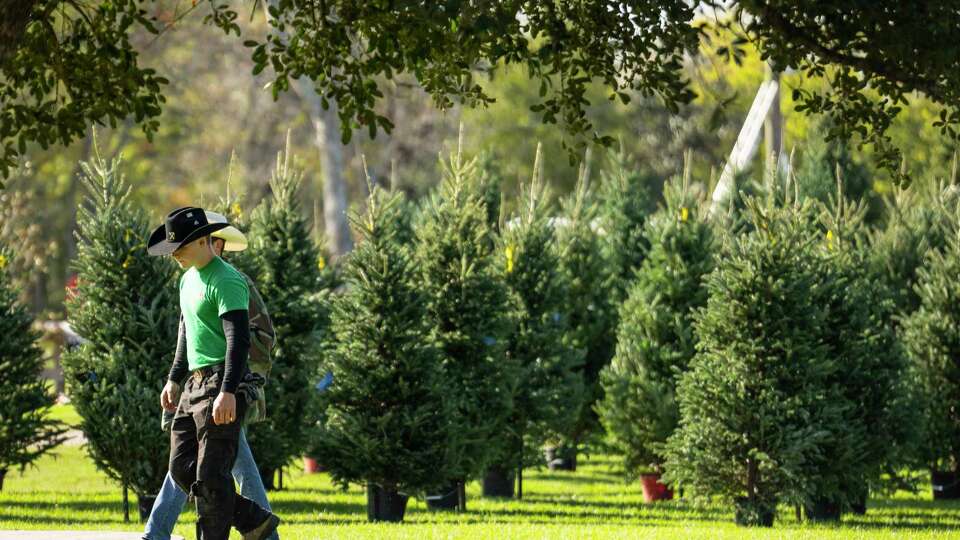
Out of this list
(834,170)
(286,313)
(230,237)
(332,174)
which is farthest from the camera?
(332,174)

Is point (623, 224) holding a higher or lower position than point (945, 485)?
higher

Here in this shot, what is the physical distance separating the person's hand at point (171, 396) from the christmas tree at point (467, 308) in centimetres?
637

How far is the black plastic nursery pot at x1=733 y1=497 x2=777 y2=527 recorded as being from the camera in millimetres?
13406

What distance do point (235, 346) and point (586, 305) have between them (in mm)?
12104

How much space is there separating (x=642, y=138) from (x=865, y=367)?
170ft

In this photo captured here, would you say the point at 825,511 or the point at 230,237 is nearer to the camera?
the point at 230,237

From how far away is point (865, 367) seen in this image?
14578 mm

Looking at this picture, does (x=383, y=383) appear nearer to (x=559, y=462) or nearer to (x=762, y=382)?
(x=762, y=382)

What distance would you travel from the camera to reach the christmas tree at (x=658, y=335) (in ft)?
53.6

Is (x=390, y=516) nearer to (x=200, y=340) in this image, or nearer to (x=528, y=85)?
(x=200, y=340)

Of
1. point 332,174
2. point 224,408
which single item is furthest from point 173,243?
point 332,174

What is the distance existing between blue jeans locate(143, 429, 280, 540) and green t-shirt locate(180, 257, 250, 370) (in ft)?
2.16

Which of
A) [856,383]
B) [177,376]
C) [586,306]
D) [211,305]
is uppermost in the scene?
[586,306]

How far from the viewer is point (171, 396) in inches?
328
